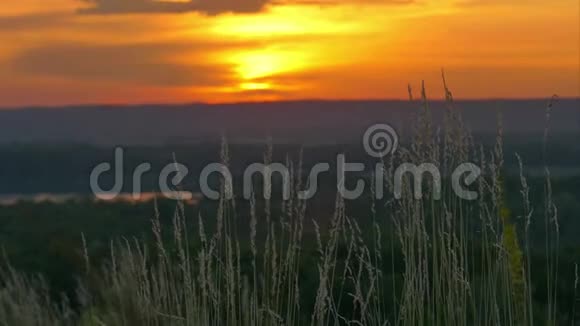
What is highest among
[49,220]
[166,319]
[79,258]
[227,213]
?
[227,213]

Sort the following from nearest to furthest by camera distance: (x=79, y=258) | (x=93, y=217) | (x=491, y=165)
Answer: (x=491, y=165), (x=79, y=258), (x=93, y=217)

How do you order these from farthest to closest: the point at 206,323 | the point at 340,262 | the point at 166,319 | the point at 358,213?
the point at 358,213, the point at 340,262, the point at 166,319, the point at 206,323

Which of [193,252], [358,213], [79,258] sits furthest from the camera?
[358,213]

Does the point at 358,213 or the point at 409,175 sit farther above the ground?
the point at 409,175

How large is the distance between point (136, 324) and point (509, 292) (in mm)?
2943

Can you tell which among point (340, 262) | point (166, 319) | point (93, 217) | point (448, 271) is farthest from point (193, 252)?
point (93, 217)

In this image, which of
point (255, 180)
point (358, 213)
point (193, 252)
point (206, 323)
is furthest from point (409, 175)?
point (358, 213)

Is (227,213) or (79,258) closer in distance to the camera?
(227,213)

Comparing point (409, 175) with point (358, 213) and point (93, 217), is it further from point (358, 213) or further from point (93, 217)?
point (93, 217)

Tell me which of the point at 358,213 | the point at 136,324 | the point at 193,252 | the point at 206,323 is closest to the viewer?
the point at 206,323

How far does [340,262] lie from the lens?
1035 cm

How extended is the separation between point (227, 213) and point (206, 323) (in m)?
0.62

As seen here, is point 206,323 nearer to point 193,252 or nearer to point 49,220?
point 193,252

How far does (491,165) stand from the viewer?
151 inches
